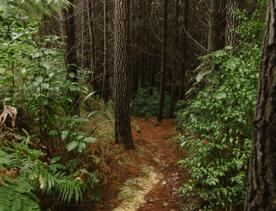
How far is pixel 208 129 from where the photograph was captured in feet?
16.1

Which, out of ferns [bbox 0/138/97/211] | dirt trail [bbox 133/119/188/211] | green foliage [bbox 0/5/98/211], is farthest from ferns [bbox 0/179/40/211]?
dirt trail [bbox 133/119/188/211]

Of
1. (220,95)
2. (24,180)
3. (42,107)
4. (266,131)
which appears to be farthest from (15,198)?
(220,95)

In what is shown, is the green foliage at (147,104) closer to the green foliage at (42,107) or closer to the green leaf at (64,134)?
the green foliage at (42,107)

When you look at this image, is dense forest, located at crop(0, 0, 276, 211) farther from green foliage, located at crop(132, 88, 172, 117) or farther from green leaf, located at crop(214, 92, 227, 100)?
green foliage, located at crop(132, 88, 172, 117)

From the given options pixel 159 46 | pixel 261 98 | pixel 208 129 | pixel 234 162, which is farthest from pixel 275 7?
pixel 159 46

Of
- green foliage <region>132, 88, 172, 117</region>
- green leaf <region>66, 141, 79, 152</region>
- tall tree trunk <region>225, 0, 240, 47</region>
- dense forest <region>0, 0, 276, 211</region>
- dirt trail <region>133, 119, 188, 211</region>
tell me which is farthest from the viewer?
green foliage <region>132, 88, 172, 117</region>

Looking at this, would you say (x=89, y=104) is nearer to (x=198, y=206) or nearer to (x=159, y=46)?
(x=198, y=206)

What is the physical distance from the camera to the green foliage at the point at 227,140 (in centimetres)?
430

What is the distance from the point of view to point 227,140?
4.82 metres

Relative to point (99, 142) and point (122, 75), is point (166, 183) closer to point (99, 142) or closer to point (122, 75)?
point (99, 142)

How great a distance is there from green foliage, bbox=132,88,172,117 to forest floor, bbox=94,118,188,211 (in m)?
10.2

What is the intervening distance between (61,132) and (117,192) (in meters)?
1.52

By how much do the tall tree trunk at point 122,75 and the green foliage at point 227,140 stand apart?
2767mm

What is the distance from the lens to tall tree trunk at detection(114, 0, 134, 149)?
755 cm
